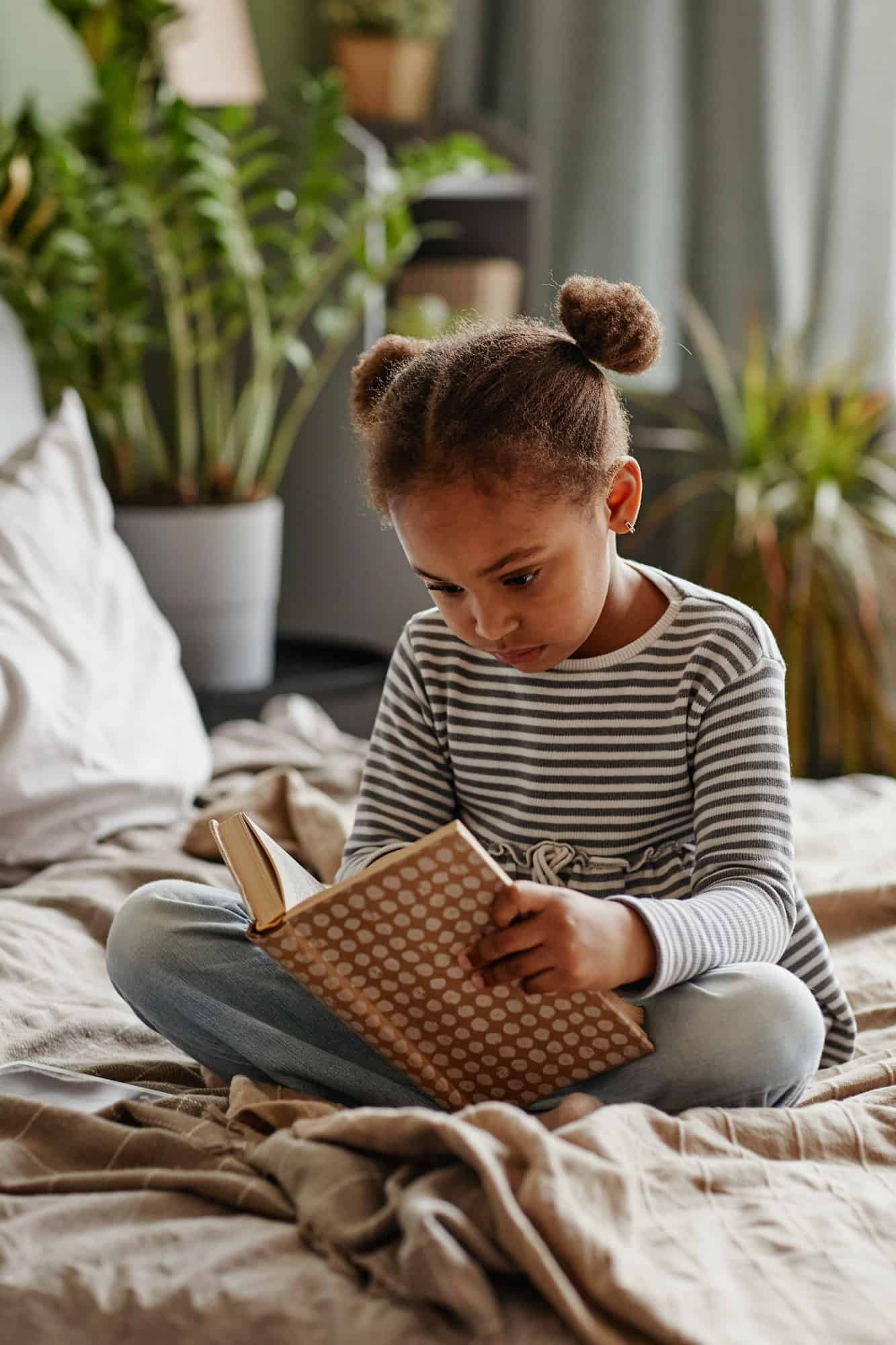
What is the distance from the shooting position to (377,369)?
44.4 inches

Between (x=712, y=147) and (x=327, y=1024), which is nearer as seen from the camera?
(x=327, y=1024)

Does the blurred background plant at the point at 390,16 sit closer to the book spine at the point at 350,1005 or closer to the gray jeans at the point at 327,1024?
the gray jeans at the point at 327,1024

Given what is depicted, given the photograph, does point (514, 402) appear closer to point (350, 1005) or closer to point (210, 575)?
point (350, 1005)

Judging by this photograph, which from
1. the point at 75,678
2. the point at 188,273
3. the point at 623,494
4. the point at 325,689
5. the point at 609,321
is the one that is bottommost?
the point at 325,689

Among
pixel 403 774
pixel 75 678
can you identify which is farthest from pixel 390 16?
pixel 403 774

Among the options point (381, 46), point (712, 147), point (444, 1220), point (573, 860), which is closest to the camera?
point (444, 1220)

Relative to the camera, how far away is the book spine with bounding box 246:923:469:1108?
2.88 feet

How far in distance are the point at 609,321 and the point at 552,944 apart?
441 mm

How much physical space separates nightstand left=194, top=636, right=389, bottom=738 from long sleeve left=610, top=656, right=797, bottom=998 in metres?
1.23

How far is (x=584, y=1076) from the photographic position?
957 mm

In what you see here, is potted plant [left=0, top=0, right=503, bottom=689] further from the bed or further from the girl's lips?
the girl's lips

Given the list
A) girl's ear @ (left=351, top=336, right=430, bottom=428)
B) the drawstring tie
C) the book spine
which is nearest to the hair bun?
girl's ear @ (left=351, top=336, right=430, bottom=428)

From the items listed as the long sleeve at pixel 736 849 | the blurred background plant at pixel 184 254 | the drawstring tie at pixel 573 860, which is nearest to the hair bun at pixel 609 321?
the long sleeve at pixel 736 849

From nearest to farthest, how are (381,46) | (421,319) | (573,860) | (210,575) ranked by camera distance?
(573,860), (210,575), (421,319), (381,46)
